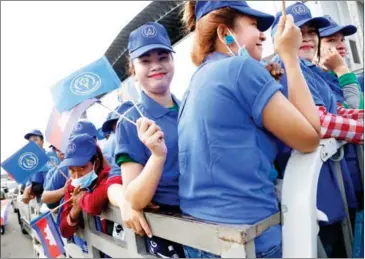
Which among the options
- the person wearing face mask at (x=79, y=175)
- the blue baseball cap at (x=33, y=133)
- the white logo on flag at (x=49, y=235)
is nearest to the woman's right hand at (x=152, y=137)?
the person wearing face mask at (x=79, y=175)

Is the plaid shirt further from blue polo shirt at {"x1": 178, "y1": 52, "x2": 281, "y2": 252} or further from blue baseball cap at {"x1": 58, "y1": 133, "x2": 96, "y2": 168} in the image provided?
blue baseball cap at {"x1": 58, "y1": 133, "x2": 96, "y2": 168}

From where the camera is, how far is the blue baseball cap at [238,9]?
1.07 metres

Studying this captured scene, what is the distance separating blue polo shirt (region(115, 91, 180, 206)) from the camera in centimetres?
130

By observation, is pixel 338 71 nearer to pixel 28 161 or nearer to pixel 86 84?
pixel 86 84

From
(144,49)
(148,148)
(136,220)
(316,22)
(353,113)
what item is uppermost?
(144,49)

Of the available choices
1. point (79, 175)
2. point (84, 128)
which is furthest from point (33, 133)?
point (79, 175)

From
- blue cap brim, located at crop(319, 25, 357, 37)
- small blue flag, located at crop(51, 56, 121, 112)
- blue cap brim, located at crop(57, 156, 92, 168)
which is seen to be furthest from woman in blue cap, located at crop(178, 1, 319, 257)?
blue cap brim, located at crop(57, 156, 92, 168)

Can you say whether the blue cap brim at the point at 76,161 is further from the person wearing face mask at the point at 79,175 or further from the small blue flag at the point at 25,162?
the small blue flag at the point at 25,162

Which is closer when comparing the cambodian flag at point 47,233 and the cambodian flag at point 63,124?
the cambodian flag at point 63,124

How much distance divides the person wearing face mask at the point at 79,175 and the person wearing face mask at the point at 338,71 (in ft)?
4.66

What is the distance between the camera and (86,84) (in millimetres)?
1426

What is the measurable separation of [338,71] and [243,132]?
99 centimetres

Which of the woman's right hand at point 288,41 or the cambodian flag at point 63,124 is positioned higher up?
the woman's right hand at point 288,41

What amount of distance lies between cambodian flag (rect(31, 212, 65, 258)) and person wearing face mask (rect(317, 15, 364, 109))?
1.91 meters
